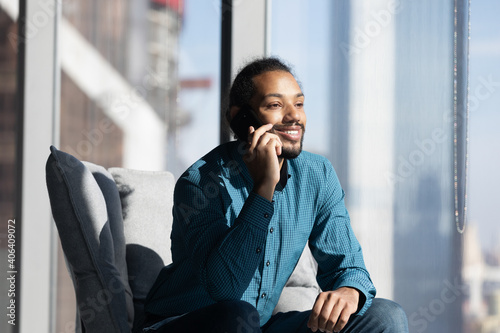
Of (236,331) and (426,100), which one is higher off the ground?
(426,100)

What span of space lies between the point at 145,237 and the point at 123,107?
36.9 inches

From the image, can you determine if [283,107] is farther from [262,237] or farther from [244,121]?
[262,237]

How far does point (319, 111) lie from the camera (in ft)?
7.76

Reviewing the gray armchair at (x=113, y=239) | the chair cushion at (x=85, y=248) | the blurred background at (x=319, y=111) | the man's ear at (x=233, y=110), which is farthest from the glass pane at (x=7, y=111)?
the man's ear at (x=233, y=110)

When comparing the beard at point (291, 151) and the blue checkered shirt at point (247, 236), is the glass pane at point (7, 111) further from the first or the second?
the beard at point (291, 151)

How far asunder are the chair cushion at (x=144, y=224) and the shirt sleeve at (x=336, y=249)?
0.57m

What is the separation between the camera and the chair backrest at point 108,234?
1572 mm

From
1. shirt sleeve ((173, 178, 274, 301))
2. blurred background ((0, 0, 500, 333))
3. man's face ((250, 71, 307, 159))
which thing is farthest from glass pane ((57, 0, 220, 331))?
shirt sleeve ((173, 178, 274, 301))

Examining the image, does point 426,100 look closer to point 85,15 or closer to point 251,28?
point 251,28

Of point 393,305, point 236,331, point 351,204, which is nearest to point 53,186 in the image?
point 236,331

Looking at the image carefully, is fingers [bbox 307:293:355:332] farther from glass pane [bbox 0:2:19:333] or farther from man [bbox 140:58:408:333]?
glass pane [bbox 0:2:19:333]

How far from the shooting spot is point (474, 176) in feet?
6.90

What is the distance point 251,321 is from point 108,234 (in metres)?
0.62

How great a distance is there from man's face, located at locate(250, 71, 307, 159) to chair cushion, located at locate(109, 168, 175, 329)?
54 centimetres
